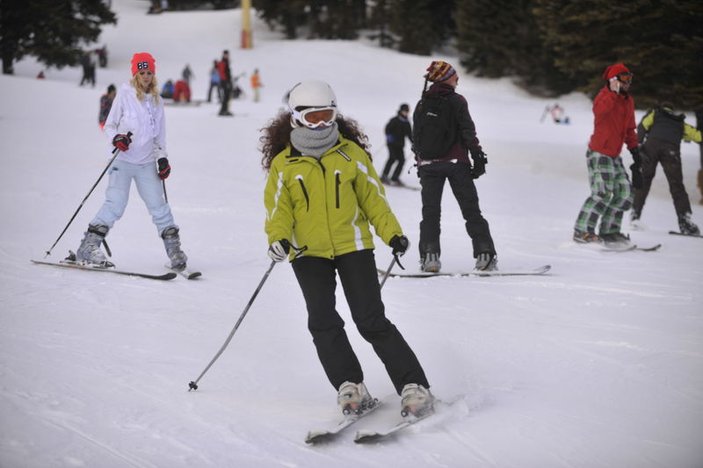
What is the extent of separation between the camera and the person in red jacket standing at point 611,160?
28.9 feet

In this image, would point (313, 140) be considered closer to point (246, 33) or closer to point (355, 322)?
point (355, 322)

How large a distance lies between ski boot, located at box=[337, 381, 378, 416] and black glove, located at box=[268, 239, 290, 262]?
0.73 m

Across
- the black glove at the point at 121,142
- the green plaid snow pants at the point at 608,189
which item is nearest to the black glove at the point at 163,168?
the black glove at the point at 121,142

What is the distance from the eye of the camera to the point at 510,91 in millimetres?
44031

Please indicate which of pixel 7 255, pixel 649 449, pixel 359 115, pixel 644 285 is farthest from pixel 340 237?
pixel 359 115

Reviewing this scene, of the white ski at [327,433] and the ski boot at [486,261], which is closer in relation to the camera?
the white ski at [327,433]

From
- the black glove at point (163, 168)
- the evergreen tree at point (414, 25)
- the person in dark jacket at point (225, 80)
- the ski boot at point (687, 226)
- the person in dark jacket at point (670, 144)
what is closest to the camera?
the black glove at point (163, 168)

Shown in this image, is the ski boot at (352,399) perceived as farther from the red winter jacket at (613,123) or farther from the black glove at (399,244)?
the red winter jacket at (613,123)

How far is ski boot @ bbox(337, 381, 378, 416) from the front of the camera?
4.09m

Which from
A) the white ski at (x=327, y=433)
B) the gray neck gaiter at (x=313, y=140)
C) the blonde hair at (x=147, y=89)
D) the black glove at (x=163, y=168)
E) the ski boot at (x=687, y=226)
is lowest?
the ski boot at (x=687, y=226)

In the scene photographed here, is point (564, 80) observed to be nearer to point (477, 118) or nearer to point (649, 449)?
point (477, 118)

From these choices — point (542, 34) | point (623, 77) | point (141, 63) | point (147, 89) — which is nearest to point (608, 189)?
point (623, 77)

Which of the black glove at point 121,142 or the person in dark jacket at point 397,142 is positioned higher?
the black glove at point 121,142

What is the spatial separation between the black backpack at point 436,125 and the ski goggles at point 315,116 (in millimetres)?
3497
